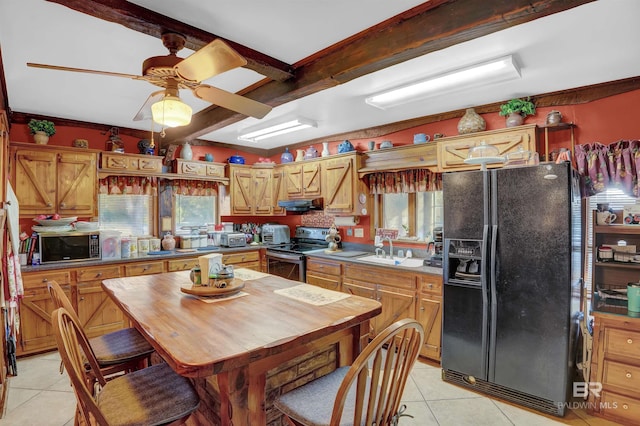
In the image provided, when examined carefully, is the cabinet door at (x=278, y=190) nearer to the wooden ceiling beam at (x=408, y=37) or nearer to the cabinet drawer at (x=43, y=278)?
the wooden ceiling beam at (x=408, y=37)

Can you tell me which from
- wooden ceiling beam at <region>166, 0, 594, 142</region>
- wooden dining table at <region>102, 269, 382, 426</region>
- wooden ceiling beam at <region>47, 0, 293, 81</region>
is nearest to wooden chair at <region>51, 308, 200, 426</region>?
wooden dining table at <region>102, 269, 382, 426</region>

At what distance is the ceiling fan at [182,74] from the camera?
1.50m

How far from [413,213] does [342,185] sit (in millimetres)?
958

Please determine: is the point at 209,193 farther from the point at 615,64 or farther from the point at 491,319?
the point at 615,64

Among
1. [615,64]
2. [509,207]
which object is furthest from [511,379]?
[615,64]

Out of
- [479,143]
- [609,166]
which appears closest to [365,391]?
[479,143]

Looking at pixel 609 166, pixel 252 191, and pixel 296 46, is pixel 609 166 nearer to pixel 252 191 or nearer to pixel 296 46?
pixel 296 46

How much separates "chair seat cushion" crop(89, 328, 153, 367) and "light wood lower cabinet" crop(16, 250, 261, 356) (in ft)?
5.18

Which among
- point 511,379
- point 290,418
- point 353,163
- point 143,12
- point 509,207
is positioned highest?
point 143,12

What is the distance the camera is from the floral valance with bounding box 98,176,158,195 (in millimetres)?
4047

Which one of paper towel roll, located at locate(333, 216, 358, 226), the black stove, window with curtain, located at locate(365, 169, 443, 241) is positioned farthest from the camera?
paper towel roll, located at locate(333, 216, 358, 226)

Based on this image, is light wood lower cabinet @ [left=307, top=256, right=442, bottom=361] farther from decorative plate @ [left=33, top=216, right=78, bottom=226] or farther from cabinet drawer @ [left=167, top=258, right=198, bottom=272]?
decorative plate @ [left=33, top=216, right=78, bottom=226]

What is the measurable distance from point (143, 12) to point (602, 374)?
3676 mm

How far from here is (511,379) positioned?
246 centimetres
